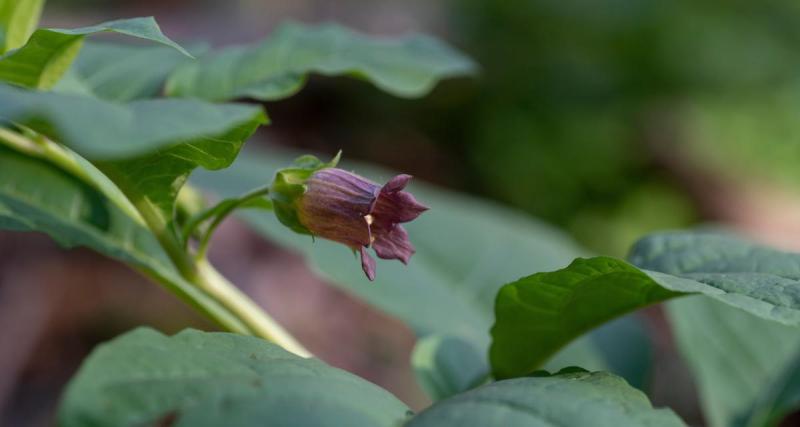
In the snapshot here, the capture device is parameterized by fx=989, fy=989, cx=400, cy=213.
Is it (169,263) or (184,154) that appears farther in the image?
(169,263)

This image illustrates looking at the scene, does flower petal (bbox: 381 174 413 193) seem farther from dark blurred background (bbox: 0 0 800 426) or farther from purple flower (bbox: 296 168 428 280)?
dark blurred background (bbox: 0 0 800 426)

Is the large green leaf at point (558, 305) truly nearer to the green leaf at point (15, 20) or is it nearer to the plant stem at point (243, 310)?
the plant stem at point (243, 310)

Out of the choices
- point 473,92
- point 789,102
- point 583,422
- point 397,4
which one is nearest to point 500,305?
point 583,422

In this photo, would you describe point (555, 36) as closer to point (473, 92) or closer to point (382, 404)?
point (473, 92)

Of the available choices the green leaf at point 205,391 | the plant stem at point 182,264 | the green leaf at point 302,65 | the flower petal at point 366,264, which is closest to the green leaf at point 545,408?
the green leaf at point 205,391

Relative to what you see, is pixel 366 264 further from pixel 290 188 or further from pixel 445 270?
pixel 445 270

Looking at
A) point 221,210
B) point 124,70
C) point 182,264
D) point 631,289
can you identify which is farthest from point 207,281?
point 631,289
